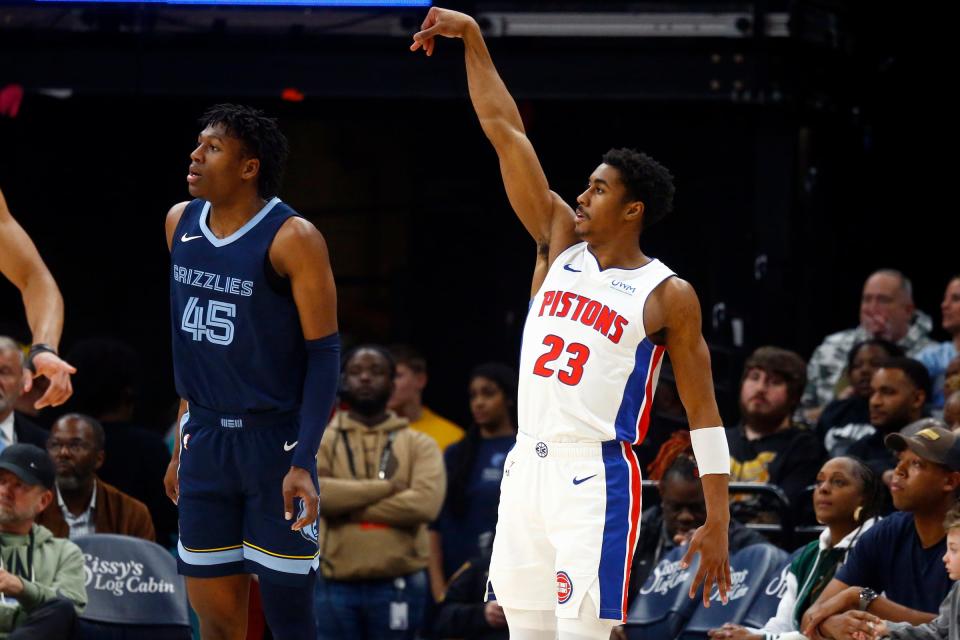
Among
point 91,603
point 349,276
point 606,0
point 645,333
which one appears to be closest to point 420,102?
point 606,0

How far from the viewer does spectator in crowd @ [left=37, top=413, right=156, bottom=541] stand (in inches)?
288

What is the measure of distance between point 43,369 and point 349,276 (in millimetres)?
7108

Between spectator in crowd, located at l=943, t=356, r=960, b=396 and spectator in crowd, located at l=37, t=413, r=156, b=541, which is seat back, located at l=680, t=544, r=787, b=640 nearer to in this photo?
spectator in crowd, located at l=943, t=356, r=960, b=396

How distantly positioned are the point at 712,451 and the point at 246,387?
142cm

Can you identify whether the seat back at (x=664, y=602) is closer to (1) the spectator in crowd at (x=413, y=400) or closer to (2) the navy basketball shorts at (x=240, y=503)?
(2) the navy basketball shorts at (x=240, y=503)

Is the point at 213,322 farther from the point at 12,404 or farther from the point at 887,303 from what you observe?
the point at 887,303

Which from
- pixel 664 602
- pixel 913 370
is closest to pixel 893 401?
pixel 913 370

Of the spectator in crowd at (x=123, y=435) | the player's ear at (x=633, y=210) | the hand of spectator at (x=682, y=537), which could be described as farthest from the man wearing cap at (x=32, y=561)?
the player's ear at (x=633, y=210)

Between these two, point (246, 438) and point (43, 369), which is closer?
point (43, 369)

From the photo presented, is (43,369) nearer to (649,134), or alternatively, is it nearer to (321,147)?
(649,134)

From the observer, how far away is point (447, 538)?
27.5ft

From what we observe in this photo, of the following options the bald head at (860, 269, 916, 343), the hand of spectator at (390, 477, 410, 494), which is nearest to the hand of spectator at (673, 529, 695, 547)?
the hand of spectator at (390, 477, 410, 494)

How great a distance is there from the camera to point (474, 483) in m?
8.31

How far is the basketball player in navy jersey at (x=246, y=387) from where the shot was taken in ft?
15.9
